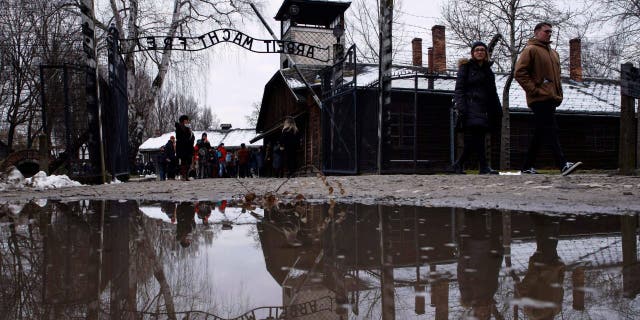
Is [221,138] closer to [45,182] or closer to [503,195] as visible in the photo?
[45,182]

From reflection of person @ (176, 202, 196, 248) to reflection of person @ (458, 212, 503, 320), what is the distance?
1462 mm

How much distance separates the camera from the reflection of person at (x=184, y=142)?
11656 millimetres

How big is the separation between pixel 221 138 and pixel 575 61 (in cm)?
3165

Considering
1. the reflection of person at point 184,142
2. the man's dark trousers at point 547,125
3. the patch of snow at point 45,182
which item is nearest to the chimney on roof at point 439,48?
the reflection of person at point 184,142

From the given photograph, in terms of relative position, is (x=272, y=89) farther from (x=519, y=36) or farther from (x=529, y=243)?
(x=529, y=243)

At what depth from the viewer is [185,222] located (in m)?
3.74

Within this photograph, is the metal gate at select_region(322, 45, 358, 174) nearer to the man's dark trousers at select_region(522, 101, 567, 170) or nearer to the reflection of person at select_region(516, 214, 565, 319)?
the man's dark trousers at select_region(522, 101, 567, 170)

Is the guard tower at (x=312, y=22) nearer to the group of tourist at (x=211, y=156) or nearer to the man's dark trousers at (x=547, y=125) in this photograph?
the group of tourist at (x=211, y=156)

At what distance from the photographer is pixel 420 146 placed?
761 inches

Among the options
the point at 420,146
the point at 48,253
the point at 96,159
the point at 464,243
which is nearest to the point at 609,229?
the point at 464,243

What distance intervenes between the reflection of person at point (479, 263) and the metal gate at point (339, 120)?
898 centimetres

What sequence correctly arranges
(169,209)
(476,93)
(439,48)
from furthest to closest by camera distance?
1. (439,48)
2. (476,93)
3. (169,209)

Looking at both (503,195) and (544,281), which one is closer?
(544,281)

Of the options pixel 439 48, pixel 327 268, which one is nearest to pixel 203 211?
pixel 327 268
